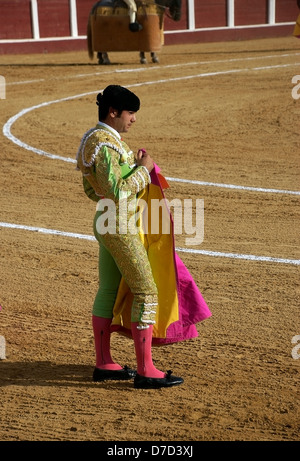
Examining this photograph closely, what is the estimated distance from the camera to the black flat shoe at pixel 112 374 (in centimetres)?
425

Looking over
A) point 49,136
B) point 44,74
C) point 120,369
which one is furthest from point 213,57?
point 120,369

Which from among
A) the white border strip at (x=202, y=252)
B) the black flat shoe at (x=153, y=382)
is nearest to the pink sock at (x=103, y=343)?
the black flat shoe at (x=153, y=382)

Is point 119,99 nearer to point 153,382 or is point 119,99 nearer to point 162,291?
point 162,291

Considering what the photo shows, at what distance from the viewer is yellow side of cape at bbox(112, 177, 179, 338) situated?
13.7ft

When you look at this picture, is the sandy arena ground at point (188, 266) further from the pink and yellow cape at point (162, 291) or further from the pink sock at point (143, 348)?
the pink and yellow cape at point (162, 291)

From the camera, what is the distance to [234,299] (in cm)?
532

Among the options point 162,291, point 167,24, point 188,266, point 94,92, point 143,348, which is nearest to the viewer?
point 143,348

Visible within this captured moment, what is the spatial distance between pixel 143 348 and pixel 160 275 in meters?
0.37

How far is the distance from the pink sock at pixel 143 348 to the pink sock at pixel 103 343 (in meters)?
0.17

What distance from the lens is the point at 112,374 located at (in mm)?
4254

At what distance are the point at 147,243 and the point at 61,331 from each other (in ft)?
3.24

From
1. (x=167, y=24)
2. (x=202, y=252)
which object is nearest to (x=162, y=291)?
(x=202, y=252)

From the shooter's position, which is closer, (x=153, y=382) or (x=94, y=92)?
(x=153, y=382)
